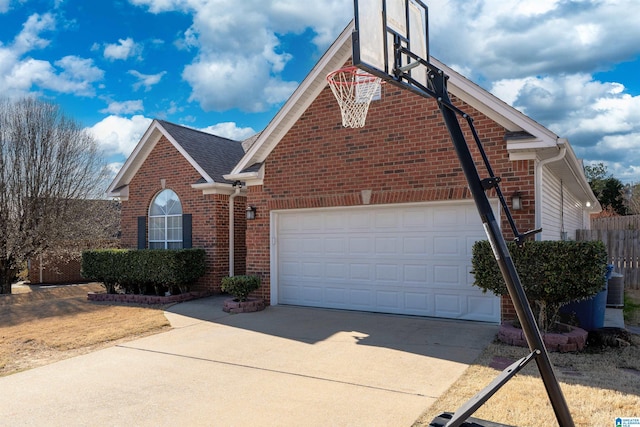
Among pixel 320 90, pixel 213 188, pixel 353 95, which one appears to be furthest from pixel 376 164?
pixel 213 188

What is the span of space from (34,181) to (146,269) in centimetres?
731

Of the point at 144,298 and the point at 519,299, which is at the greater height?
the point at 519,299

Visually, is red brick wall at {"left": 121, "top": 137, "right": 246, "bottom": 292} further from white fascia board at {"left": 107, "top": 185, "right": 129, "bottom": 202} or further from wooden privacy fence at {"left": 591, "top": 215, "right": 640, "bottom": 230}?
wooden privacy fence at {"left": 591, "top": 215, "right": 640, "bottom": 230}

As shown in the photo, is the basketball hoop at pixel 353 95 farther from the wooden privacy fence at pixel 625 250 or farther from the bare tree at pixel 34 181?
the bare tree at pixel 34 181

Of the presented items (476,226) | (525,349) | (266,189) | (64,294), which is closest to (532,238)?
(476,226)

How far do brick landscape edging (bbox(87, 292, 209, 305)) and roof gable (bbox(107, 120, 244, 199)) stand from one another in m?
3.19

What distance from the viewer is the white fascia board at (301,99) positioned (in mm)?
9555

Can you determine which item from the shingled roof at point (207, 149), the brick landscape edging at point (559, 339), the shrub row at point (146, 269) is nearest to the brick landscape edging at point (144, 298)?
the shrub row at point (146, 269)

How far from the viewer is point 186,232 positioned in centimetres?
1345

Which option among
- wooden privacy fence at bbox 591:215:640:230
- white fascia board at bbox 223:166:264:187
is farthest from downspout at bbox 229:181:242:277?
wooden privacy fence at bbox 591:215:640:230

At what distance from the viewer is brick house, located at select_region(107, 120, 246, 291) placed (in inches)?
513

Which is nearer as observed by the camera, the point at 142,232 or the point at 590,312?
the point at 590,312

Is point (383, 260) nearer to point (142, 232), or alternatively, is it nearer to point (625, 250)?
point (142, 232)

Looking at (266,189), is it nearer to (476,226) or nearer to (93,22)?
(476,226)
